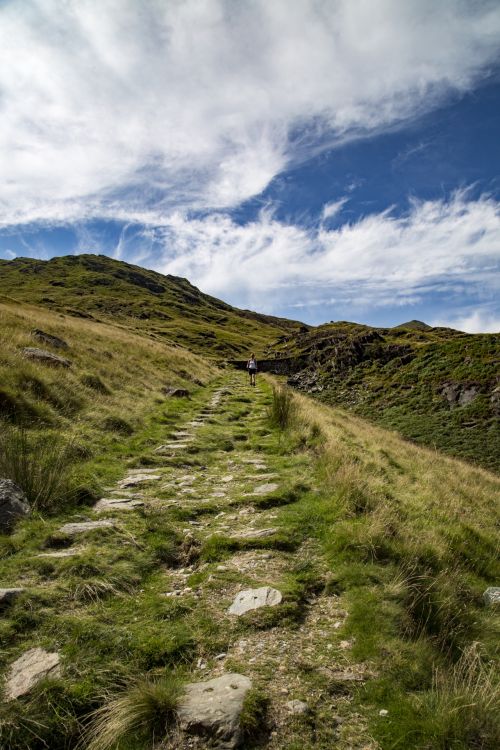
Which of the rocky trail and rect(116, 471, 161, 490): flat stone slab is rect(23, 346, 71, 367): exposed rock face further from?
rect(116, 471, 161, 490): flat stone slab

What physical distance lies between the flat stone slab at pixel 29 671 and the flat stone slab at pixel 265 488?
557 cm

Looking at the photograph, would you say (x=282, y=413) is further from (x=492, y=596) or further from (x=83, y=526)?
(x=492, y=596)

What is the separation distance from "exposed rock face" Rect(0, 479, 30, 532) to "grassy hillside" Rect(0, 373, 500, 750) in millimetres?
195

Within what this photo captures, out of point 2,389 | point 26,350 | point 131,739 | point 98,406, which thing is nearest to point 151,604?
point 131,739

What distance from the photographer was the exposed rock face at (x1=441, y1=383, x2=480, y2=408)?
110ft

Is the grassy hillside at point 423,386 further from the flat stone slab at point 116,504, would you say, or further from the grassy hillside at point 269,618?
the flat stone slab at point 116,504

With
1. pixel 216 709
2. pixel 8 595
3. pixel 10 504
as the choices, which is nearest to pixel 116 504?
pixel 10 504

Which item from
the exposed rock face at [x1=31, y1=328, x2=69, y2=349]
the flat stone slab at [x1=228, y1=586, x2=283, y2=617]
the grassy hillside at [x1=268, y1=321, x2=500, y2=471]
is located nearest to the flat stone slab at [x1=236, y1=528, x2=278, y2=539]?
the flat stone slab at [x1=228, y1=586, x2=283, y2=617]

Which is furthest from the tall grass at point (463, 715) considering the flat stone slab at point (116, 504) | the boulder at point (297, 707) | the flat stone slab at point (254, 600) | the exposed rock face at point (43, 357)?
the exposed rock face at point (43, 357)

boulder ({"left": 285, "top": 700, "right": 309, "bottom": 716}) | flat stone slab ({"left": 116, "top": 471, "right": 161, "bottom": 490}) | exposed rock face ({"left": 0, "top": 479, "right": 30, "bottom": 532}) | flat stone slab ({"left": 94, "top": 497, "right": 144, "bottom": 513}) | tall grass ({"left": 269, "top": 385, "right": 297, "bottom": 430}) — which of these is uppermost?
tall grass ({"left": 269, "top": 385, "right": 297, "bottom": 430})

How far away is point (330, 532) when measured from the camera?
7.51 meters

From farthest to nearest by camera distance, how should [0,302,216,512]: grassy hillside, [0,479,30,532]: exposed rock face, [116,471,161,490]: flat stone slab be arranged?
[0,302,216,512]: grassy hillside < [116,471,161,490]: flat stone slab < [0,479,30,532]: exposed rock face

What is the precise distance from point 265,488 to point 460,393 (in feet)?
98.2

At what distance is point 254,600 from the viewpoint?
561 cm
